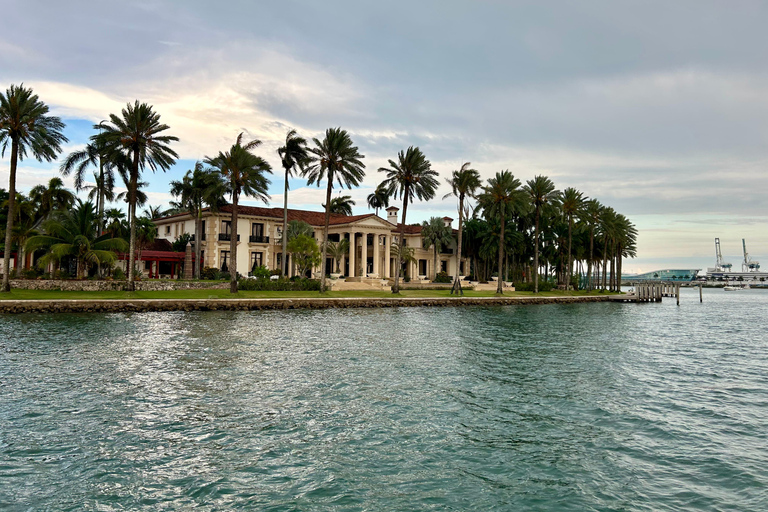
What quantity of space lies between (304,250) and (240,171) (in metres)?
14.8

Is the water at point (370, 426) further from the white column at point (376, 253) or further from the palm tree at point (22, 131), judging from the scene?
the white column at point (376, 253)

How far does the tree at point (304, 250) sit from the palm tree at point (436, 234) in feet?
75.6

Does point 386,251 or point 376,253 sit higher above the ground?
point 386,251

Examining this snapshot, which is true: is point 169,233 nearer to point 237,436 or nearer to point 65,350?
point 65,350

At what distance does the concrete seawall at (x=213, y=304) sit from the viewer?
36.8 meters

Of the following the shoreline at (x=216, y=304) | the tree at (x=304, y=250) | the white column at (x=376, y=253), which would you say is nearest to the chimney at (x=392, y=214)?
the white column at (x=376, y=253)

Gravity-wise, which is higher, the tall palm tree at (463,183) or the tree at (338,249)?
the tall palm tree at (463,183)

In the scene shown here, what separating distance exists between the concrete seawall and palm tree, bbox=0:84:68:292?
6317 millimetres

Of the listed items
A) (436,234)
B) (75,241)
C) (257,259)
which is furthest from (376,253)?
(75,241)

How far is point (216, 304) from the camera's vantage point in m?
42.9

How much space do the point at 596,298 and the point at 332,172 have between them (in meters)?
45.3

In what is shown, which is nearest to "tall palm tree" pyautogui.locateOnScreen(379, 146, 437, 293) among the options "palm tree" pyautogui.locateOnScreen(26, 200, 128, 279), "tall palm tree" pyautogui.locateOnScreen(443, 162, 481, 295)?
"tall palm tree" pyautogui.locateOnScreen(443, 162, 481, 295)

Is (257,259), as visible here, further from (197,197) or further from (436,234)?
(436,234)

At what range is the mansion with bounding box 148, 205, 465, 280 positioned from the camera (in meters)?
66.1
